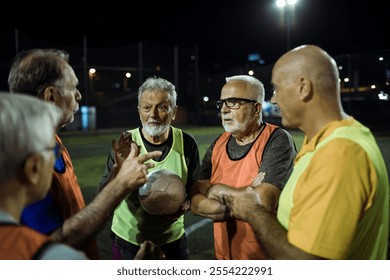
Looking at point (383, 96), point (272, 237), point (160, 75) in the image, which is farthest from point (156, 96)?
point (160, 75)

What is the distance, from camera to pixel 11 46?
65.6 ft

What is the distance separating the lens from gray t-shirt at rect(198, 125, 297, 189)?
263 centimetres

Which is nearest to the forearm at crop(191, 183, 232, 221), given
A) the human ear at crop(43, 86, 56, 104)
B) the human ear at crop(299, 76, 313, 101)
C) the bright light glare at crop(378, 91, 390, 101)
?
the human ear at crop(299, 76, 313, 101)

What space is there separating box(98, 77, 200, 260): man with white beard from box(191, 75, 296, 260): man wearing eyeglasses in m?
0.28

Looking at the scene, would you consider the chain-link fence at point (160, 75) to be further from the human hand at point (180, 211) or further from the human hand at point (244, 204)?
the human hand at point (244, 204)

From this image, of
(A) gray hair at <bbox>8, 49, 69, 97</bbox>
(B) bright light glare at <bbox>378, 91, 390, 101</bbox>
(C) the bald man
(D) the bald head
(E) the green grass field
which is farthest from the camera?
(B) bright light glare at <bbox>378, 91, 390, 101</bbox>

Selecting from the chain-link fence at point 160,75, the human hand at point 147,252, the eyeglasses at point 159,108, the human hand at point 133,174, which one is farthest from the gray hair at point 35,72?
the chain-link fence at point 160,75

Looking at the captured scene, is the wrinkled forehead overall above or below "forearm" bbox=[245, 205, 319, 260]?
above

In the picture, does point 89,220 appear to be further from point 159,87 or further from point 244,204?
point 159,87

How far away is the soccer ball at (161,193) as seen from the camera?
287cm

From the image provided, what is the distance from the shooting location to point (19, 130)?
127 cm

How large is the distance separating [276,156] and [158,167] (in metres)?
0.99

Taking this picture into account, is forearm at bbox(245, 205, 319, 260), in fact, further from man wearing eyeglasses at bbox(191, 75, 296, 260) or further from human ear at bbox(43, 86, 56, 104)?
human ear at bbox(43, 86, 56, 104)

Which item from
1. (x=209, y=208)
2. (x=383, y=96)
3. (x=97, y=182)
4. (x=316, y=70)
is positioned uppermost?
(x=383, y=96)
